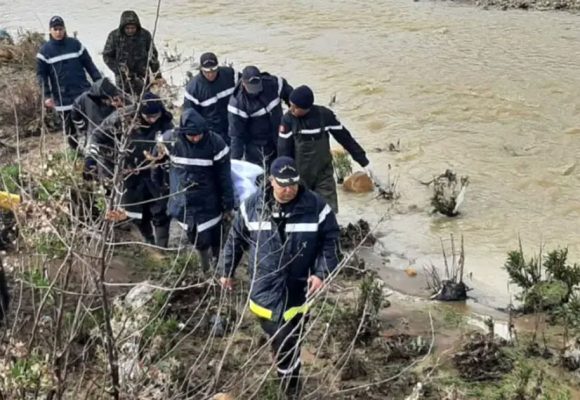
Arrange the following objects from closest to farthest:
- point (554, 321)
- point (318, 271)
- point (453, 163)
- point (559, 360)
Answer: point (318, 271), point (559, 360), point (554, 321), point (453, 163)

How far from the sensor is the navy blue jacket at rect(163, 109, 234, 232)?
20.9 feet

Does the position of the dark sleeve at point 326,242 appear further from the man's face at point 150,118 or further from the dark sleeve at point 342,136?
the dark sleeve at point 342,136

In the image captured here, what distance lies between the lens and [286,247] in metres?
5.21

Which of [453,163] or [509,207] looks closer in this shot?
[509,207]

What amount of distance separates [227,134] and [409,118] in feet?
13.8

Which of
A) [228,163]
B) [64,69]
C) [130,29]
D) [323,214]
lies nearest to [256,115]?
[228,163]

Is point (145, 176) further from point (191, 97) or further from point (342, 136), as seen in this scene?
point (342, 136)

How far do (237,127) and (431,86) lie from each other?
19.1ft

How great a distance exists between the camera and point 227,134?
802 cm

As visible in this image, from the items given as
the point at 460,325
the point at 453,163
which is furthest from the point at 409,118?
the point at 460,325

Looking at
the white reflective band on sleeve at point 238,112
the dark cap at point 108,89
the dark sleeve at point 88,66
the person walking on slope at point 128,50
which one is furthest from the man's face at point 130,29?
the white reflective band on sleeve at point 238,112

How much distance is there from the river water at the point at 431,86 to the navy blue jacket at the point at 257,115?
1.65 metres

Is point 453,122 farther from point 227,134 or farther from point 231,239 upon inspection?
point 231,239

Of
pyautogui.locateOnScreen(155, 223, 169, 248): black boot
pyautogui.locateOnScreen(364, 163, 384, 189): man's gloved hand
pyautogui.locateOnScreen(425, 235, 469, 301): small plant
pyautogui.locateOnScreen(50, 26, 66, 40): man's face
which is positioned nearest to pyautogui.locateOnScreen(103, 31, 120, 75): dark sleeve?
pyautogui.locateOnScreen(50, 26, 66, 40): man's face
